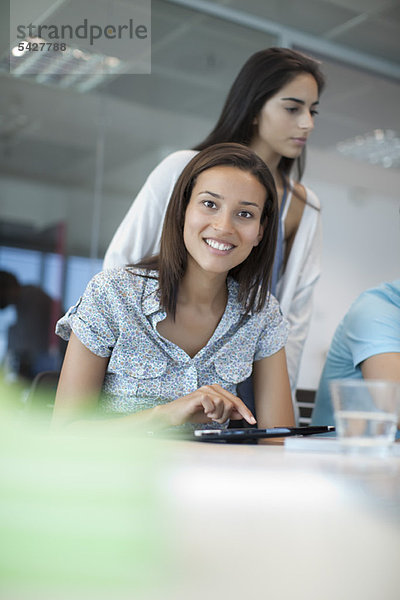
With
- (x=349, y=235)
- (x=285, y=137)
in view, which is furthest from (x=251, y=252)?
(x=349, y=235)

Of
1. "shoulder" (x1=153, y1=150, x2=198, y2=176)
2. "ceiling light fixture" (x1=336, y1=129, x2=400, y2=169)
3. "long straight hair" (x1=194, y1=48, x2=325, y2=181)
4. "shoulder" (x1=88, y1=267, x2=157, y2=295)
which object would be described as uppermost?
"ceiling light fixture" (x1=336, y1=129, x2=400, y2=169)

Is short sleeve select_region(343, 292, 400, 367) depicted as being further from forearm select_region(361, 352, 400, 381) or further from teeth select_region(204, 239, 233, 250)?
teeth select_region(204, 239, 233, 250)

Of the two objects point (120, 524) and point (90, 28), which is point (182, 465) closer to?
point (120, 524)

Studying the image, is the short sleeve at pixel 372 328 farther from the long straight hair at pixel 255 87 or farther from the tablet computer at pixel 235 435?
the tablet computer at pixel 235 435

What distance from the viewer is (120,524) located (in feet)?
1.26

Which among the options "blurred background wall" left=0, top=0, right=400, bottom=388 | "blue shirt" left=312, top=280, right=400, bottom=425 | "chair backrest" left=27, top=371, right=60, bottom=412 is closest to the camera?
"blue shirt" left=312, top=280, right=400, bottom=425

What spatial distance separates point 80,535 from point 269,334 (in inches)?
49.5

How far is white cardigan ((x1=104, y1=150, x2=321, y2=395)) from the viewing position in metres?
1.97

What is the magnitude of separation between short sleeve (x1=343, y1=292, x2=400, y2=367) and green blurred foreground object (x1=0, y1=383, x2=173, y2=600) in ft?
4.28

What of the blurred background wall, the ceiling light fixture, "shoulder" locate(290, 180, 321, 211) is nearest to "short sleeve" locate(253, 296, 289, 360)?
"shoulder" locate(290, 180, 321, 211)

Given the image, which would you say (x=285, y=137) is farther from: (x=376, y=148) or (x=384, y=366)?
(x=376, y=148)

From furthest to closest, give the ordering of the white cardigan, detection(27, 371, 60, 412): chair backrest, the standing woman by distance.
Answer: the standing woman < the white cardigan < detection(27, 371, 60, 412): chair backrest

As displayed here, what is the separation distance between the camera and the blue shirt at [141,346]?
1444 mm

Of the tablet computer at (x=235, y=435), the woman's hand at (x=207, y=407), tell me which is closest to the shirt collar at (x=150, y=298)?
the woman's hand at (x=207, y=407)
